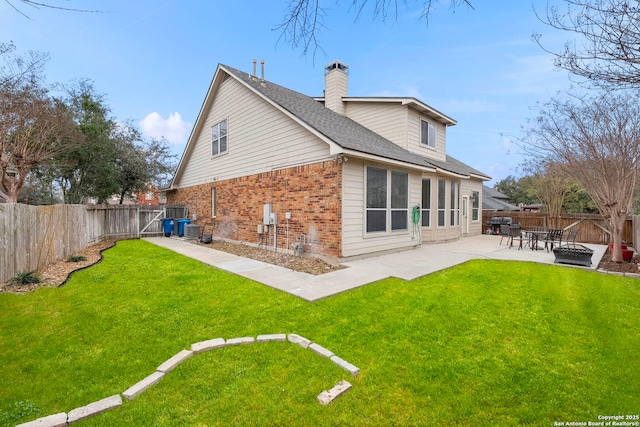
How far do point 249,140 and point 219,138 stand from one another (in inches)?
119

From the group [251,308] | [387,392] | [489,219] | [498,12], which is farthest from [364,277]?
[489,219]

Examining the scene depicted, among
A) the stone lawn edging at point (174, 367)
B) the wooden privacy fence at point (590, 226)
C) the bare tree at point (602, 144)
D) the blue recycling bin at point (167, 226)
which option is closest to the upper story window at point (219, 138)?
the blue recycling bin at point (167, 226)

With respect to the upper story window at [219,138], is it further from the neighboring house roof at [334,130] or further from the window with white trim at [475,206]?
the window with white trim at [475,206]

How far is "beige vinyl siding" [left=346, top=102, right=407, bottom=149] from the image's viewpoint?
11.9 m

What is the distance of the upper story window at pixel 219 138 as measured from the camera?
43.2 ft

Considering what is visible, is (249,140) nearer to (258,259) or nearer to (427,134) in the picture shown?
(258,259)

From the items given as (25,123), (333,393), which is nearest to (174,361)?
(333,393)

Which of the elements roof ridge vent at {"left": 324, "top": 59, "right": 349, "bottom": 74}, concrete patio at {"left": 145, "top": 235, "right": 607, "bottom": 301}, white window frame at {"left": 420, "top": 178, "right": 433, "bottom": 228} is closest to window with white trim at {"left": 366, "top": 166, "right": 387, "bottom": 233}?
concrete patio at {"left": 145, "top": 235, "right": 607, "bottom": 301}

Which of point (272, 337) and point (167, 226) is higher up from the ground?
point (167, 226)

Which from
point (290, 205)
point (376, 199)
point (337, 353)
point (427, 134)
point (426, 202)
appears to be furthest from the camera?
point (427, 134)

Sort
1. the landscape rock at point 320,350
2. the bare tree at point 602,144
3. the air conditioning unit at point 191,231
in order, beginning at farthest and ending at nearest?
the air conditioning unit at point 191,231 → the bare tree at point 602,144 → the landscape rock at point 320,350

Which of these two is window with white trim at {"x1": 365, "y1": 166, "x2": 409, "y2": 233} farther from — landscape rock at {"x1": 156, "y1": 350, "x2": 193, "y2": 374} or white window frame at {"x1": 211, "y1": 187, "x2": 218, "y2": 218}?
white window frame at {"x1": 211, "y1": 187, "x2": 218, "y2": 218}

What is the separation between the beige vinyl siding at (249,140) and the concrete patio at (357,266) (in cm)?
340

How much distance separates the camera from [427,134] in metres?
13.3
